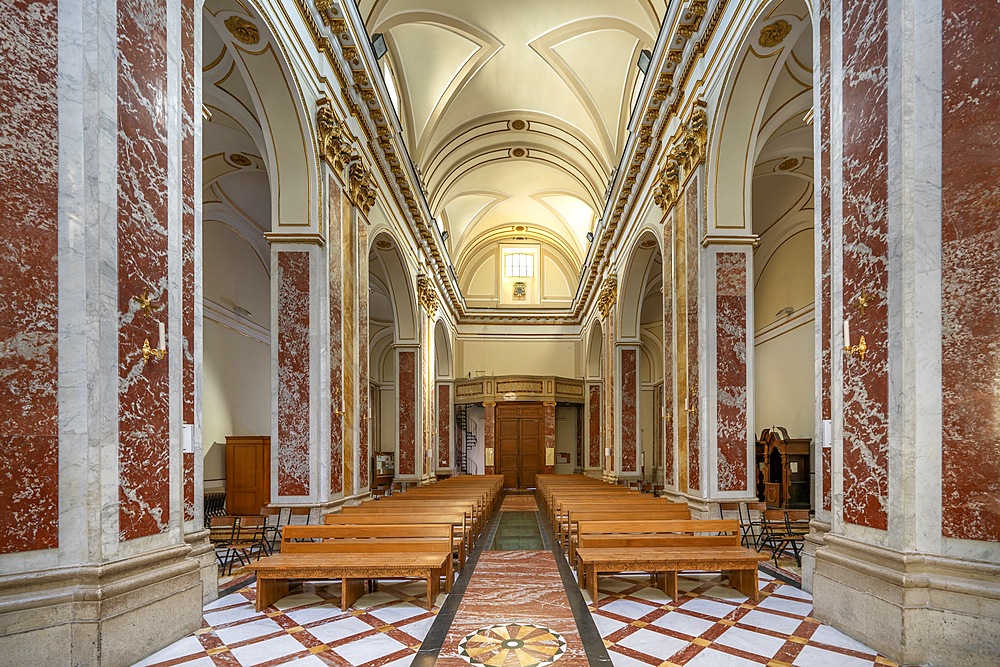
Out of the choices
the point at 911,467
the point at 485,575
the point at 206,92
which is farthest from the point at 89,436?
the point at 206,92

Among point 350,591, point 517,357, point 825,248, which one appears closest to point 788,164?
point 825,248

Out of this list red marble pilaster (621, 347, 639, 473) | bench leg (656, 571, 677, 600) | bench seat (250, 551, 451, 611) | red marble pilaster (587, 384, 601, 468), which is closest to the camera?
bench seat (250, 551, 451, 611)

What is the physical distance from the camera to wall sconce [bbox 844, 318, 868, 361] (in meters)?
4.88

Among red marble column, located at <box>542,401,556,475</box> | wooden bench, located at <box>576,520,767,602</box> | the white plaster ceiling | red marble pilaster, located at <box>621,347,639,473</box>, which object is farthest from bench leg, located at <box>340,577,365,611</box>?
red marble column, located at <box>542,401,556,475</box>

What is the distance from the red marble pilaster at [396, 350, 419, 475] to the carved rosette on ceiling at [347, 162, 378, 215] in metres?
7.46

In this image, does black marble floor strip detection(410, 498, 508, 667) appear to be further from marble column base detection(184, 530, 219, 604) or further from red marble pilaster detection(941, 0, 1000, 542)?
red marble pilaster detection(941, 0, 1000, 542)

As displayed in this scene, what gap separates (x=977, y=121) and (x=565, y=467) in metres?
24.1

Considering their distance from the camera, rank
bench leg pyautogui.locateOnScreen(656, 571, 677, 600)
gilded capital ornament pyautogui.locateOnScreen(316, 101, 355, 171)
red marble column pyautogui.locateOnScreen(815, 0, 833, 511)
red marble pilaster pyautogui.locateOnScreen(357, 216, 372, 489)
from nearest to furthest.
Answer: red marble column pyautogui.locateOnScreen(815, 0, 833, 511)
bench leg pyautogui.locateOnScreen(656, 571, 677, 600)
gilded capital ornament pyautogui.locateOnScreen(316, 101, 355, 171)
red marble pilaster pyautogui.locateOnScreen(357, 216, 372, 489)

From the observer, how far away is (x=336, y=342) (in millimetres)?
9695

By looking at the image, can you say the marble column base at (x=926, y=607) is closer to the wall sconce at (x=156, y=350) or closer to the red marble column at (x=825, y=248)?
the red marble column at (x=825, y=248)

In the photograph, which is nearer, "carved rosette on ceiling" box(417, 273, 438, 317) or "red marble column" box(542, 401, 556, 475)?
"carved rosette on ceiling" box(417, 273, 438, 317)

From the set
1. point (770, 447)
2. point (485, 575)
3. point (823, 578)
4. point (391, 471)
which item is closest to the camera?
point (823, 578)

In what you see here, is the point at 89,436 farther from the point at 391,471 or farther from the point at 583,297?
the point at 391,471

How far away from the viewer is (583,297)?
25.2 m
